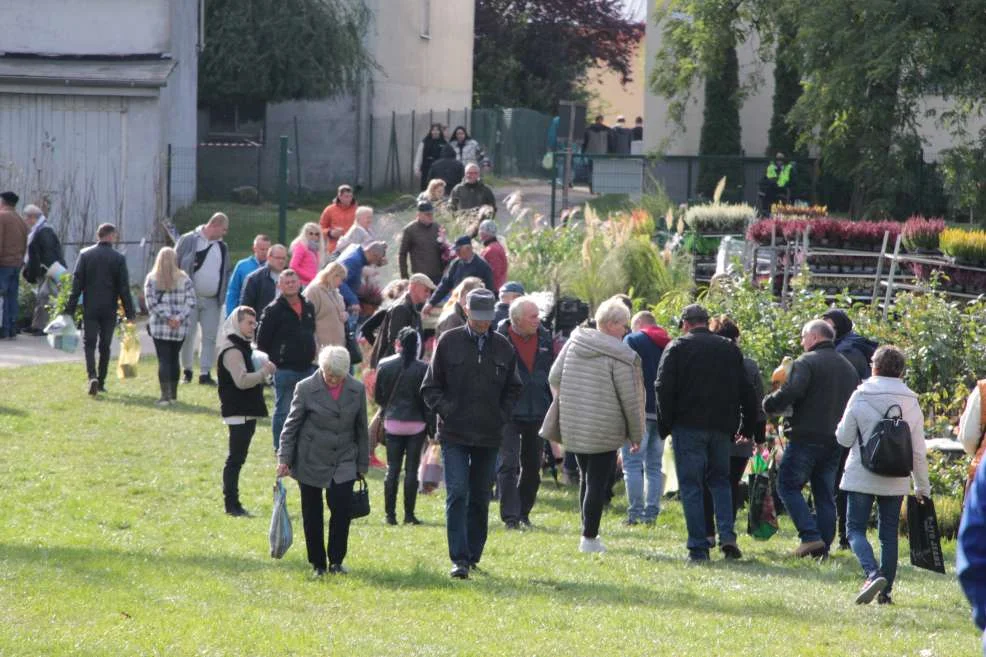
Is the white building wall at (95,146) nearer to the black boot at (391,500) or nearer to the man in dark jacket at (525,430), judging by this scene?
the black boot at (391,500)

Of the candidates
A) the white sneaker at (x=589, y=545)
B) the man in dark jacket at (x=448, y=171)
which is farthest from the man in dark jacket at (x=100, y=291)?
the man in dark jacket at (x=448, y=171)

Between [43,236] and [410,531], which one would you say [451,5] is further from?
[410,531]

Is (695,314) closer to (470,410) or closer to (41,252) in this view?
(470,410)

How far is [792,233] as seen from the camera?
18.7 metres

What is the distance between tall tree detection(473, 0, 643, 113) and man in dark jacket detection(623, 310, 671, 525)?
134 feet

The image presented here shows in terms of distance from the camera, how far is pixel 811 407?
10.6 m

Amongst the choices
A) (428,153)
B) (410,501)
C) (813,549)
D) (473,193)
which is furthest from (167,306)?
(428,153)

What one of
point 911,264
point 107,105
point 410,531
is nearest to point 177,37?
point 107,105

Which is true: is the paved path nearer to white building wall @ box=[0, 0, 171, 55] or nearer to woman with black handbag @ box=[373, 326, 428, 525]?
white building wall @ box=[0, 0, 171, 55]

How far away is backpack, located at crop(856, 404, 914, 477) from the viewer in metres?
9.26

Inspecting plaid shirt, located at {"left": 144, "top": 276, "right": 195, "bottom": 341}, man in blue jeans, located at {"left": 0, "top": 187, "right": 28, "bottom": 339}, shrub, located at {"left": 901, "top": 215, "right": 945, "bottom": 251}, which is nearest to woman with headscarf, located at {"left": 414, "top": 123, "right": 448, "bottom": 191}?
man in blue jeans, located at {"left": 0, "top": 187, "right": 28, "bottom": 339}

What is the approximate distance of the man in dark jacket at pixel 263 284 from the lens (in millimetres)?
15047

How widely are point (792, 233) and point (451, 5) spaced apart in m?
29.2

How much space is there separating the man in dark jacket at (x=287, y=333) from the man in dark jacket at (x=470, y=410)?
3.18m
